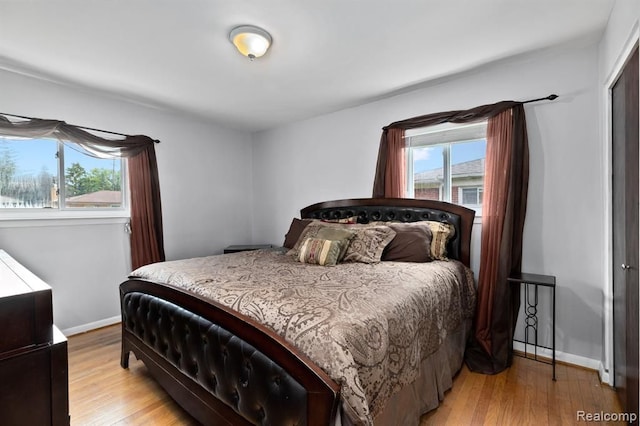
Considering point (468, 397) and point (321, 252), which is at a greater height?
point (321, 252)

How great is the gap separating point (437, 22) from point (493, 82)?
3.55 ft

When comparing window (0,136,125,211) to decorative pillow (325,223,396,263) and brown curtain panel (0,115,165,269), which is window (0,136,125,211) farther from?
decorative pillow (325,223,396,263)

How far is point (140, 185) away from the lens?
3439 mm

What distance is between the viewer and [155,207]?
3.57m

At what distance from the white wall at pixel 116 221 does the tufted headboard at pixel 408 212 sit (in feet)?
5.04

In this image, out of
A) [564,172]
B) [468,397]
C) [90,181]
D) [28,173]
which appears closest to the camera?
[468,397]

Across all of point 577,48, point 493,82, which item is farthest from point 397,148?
point 577,48

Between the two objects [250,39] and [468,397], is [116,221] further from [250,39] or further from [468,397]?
[468,397]

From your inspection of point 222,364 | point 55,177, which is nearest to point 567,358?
point 222,364

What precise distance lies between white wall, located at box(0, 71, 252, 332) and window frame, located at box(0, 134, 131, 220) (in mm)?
79

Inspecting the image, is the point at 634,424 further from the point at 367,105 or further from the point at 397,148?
the point at 367,105

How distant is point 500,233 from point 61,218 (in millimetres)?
4132

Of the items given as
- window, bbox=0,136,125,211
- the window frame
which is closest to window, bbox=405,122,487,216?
the window frame

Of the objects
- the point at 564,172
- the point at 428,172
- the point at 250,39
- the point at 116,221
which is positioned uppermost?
the point at 250,39
